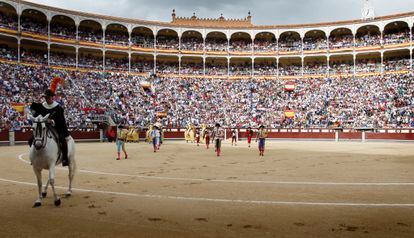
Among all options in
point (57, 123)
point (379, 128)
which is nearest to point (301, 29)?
point (379, 128)

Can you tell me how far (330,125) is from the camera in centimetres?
4031

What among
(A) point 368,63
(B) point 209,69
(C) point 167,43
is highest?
(C) point 167,43

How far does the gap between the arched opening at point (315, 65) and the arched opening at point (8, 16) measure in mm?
35042

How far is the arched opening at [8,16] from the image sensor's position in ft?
139

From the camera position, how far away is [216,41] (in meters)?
55.7

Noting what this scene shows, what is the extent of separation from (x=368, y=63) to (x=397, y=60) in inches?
130

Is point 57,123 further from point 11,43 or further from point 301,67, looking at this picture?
point 301,67

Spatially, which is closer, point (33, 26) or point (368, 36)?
point (33, 26)

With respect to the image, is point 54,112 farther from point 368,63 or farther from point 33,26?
point 368,63

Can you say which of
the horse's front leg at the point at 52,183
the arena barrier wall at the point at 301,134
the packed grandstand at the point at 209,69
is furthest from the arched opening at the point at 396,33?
the horse's front leg at the point at 52,183

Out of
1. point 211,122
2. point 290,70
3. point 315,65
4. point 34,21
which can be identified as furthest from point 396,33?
point 34,21

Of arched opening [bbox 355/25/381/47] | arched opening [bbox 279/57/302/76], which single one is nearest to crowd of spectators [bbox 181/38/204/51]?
arched opening [bbox 279/57/302/76]

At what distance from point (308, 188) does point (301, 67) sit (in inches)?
1831

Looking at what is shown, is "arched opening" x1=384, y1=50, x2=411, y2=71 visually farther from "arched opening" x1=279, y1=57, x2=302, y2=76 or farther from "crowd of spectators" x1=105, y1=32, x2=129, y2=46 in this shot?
"crowd of spectators" x1=105, y1=32, x2=129, y2=46
